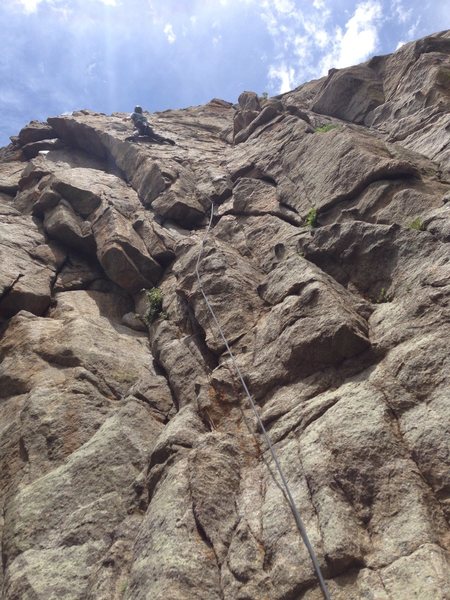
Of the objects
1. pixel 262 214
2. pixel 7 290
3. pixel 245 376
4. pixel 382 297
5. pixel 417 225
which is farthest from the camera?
pixel 262 214

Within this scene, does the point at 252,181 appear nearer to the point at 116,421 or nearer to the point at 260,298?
the point at 260,298

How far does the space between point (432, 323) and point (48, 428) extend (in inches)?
357

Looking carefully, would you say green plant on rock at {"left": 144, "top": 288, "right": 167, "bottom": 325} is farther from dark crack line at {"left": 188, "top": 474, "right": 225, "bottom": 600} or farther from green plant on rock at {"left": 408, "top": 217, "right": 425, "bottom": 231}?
dark crack line at {"left": 188, "top": 474, "right": 225, "bottom": 600}

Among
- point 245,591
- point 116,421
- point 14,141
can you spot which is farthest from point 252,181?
point 14,141

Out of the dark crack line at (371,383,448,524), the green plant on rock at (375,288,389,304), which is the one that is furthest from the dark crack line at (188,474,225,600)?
the green plant on rock at (375,288,389,304)

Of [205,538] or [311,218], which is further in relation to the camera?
[311,218]

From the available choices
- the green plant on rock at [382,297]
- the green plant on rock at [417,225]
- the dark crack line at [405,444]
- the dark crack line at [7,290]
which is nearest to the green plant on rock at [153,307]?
the dark crack line at [7,290]

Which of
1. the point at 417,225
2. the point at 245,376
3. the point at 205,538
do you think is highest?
the point at 417,225

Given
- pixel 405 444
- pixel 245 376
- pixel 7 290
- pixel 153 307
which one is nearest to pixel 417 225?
pixel 245 376

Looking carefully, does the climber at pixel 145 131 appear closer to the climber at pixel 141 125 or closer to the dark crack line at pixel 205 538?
the climber at pixel 141 125

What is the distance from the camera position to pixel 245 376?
1122 cm

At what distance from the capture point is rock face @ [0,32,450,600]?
24.3 ft

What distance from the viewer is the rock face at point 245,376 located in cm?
739

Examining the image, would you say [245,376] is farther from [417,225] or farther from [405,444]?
[417,225]
